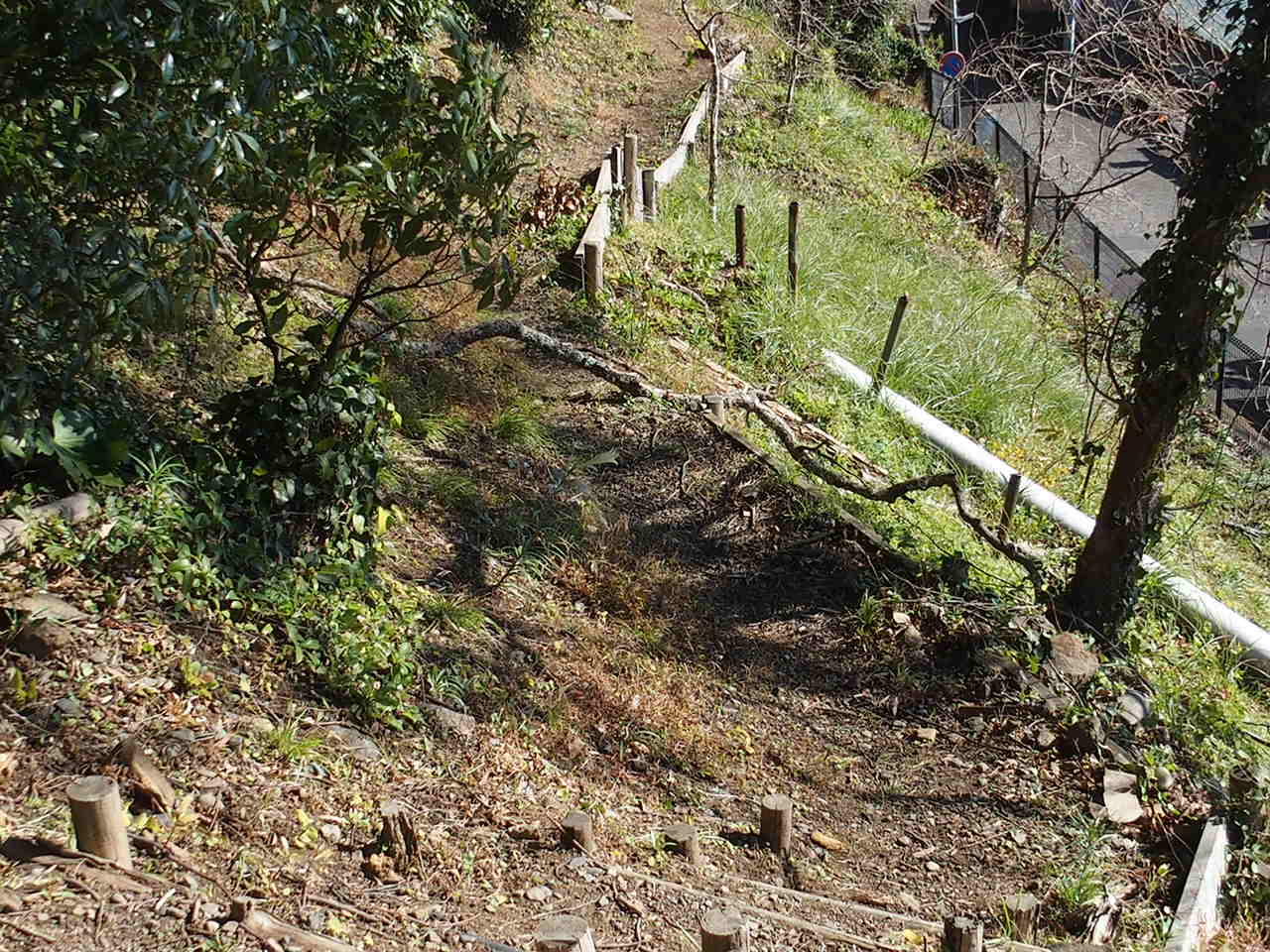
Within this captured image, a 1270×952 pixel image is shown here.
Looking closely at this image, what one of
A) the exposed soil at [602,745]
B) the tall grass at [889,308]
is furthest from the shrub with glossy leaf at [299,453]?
the tall grass at [889,308]

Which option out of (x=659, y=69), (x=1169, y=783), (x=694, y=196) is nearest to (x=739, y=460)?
(x=1169, y=783)

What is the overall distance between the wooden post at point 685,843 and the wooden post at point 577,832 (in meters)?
0.36

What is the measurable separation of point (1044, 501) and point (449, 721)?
17.1 feet

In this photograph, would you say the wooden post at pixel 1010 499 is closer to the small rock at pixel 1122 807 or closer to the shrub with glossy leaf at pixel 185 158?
the small rock at pixel 1122 807

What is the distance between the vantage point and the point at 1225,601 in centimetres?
799

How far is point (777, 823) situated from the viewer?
443cm

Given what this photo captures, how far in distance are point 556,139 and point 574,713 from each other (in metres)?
11.3

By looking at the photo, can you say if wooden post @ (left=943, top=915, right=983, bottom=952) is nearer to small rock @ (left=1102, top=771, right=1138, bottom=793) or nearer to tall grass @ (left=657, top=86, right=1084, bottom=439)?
small rock @ (left=1102, top=771, right=1138, bottom=793)

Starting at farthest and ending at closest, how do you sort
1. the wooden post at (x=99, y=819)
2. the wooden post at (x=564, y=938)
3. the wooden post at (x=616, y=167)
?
1. the wooden post at (x=616, y=167)
2. the wooden post at (x=99, y=819)
3. the wooden post at (x=564, y=938)

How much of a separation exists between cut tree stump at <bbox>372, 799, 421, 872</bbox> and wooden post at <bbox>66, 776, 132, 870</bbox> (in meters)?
0.80

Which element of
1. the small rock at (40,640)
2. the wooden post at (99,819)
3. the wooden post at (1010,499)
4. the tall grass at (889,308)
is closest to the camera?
the wooden post at (99,819)

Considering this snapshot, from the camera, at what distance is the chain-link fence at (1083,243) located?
12234 millimetres

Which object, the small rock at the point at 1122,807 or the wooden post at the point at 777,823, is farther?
the small rock at the point at 1122,807

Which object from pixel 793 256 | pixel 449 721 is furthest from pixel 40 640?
pixel 793 256
